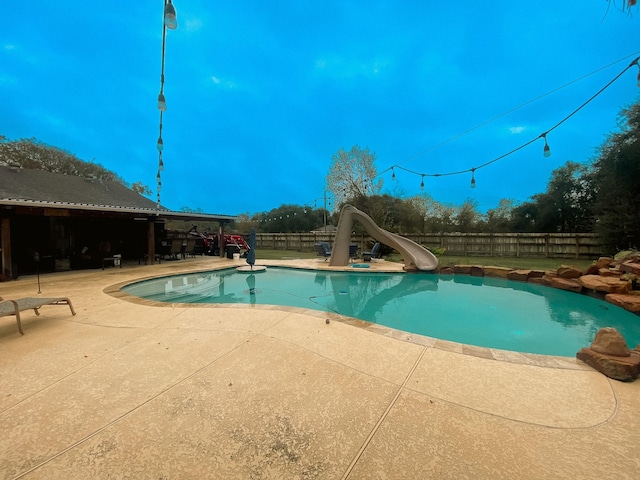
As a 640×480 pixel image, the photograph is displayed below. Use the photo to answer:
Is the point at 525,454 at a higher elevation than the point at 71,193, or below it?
below

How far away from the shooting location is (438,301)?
709cm

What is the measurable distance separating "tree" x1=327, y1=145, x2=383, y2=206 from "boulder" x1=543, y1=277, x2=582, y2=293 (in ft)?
53.8

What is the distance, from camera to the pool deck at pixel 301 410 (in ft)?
5.28

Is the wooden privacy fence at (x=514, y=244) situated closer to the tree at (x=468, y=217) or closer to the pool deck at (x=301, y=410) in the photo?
the tree at (x=468, y=217)

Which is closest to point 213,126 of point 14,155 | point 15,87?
point 15,87

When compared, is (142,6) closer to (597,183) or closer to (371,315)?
(371,315)

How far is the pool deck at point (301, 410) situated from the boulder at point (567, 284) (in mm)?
6357

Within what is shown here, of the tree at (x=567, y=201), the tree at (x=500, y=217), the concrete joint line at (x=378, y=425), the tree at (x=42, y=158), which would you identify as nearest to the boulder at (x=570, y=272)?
the concrete joint line at (x=378, y=425)

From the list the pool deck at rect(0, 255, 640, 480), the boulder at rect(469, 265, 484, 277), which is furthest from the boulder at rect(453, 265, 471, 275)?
the pool deck at rect(0, 255, 640, 480)

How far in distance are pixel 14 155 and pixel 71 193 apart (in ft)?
45.8

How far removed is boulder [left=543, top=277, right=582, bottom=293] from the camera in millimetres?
7745

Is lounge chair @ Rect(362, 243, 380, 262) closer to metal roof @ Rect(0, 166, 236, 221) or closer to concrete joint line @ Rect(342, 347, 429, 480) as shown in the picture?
metal roof @ Rect(0, 166, 236, 221)

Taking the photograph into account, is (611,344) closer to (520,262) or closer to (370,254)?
(370,254)

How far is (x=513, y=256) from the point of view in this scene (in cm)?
1537
